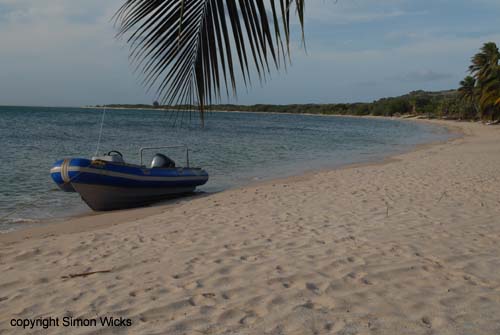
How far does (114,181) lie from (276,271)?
21.2 ft

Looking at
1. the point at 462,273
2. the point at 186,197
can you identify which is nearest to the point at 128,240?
the point at 462,273

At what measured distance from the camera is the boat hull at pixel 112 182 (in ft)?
30.3

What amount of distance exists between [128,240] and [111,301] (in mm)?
2316

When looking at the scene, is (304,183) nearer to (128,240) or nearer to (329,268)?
(128,240)

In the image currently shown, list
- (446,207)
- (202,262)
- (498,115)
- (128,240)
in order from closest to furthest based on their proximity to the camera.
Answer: (202,262)
(128,240)
(446,207)
(498,115)

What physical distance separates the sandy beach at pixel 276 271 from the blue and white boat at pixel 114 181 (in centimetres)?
188

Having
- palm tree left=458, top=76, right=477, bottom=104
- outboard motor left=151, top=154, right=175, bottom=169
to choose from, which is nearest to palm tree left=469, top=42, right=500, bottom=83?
palm tree left=458, top=76, right=477, bottom=104

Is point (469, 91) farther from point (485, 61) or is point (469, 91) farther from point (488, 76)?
point (488, 76)

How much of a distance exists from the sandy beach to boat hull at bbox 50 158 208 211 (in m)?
1.87

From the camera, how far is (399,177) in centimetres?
1096

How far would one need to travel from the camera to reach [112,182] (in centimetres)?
954

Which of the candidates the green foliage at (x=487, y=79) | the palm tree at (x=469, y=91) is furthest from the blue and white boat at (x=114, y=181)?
the palm tree at (x=469, y=91)

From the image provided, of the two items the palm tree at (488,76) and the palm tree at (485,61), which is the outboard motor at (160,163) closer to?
the palm tree at (488,76)

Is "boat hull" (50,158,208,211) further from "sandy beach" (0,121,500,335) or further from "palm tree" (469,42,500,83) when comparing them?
"palm tree" (469,42,500,83)
